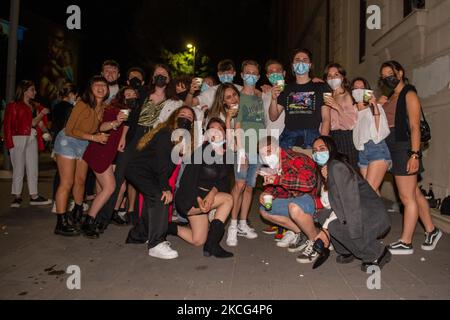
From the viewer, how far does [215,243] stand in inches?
173

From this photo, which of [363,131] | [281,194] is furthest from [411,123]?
[281,194]

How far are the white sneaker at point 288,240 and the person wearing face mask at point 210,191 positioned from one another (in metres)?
0.77

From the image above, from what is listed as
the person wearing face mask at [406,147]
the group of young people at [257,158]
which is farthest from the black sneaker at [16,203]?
the person wearing face mask at [406,147]

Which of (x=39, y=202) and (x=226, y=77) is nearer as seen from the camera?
(x=226, y=77)

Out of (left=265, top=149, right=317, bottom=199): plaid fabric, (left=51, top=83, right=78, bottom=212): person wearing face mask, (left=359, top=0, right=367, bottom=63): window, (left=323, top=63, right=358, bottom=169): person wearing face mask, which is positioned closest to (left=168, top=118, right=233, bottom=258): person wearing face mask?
(left=265, top=149, right=317, bottom=199): plaid fabric

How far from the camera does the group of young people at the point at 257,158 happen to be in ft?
13.5

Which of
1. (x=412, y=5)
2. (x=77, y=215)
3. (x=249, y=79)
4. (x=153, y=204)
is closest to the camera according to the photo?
(x=153, y=204)

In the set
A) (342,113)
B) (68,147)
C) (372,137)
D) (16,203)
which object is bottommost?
(16,203)

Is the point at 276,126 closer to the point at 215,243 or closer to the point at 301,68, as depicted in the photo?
the point at 301,68

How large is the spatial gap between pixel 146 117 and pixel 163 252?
6.37 feet

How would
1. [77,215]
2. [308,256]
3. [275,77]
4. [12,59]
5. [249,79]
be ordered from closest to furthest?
1. [308,256]
2. [275,77]
3. [249,79]
4. [77,215]
5. [12,59]

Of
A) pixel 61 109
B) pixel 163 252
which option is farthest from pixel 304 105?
pixel 61 109

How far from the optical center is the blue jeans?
4883 millimetres
